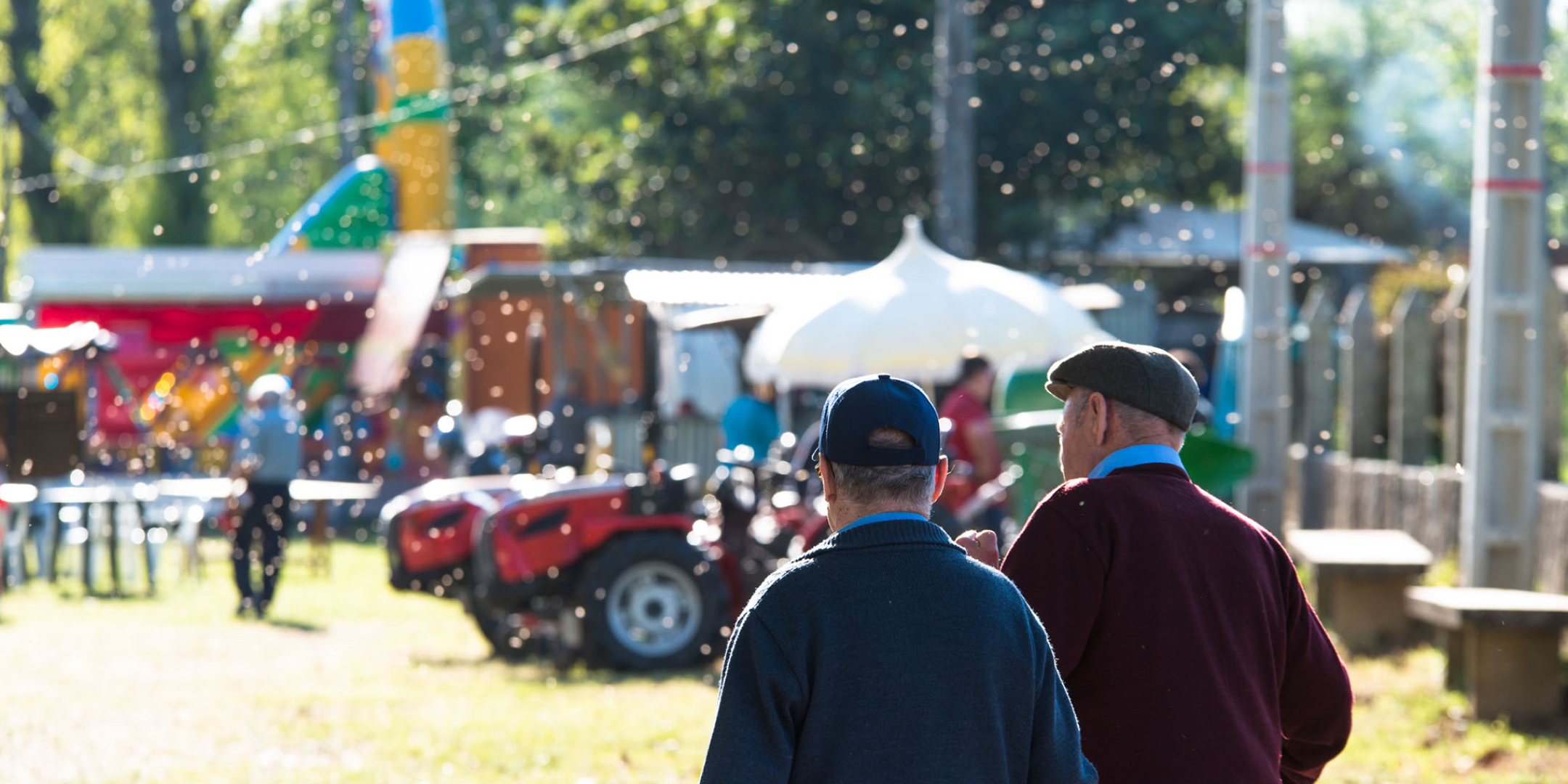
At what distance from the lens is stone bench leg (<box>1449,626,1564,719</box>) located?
8.22 m

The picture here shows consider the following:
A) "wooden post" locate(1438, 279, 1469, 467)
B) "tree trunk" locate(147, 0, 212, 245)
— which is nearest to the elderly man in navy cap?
"wooden post" locate(1438, 279, 1469, 467)

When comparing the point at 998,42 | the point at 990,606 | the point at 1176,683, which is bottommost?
the point at 1176,683

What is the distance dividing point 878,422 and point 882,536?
164 millimetres

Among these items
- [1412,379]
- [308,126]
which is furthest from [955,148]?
[308,126]

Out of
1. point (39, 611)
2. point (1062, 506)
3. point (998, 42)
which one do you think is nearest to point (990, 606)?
point (1062, 506)

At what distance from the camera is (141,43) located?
33.9 metres

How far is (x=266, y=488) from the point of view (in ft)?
45.4

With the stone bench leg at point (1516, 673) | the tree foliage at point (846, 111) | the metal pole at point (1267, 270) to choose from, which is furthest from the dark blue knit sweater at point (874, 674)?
the tree foliage at point (846, 111)

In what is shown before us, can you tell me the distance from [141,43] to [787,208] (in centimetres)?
1510

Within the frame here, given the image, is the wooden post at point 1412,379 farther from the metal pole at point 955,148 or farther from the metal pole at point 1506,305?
the metal pole at point 955,148

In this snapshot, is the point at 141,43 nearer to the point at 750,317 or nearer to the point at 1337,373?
the point at 750,317

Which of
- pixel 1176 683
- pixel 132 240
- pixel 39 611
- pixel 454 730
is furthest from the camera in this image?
pixel 132 240

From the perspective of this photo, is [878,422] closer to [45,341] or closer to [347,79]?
[45,341]

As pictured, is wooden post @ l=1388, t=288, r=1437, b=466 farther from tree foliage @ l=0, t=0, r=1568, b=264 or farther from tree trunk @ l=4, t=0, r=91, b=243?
tree trunk @ l=4, t=0, r=91, b=243
